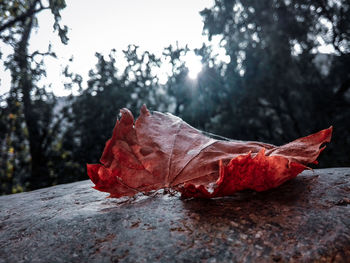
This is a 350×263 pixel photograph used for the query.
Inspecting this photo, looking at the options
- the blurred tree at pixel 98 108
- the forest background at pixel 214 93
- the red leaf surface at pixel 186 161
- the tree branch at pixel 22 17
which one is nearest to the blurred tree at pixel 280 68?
the forest background at pixel 214 93

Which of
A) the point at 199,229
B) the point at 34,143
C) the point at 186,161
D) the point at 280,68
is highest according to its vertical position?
the point at 280,68

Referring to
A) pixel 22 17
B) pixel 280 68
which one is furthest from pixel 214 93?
pixel 22 17

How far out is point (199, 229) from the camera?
0.77 meters

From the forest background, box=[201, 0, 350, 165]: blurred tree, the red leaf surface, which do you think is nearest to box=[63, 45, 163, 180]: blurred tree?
the forest background

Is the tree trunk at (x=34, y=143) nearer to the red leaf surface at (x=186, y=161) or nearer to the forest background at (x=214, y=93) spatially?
the forest background at (x=214, y=93)

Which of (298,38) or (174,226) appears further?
(298,38)

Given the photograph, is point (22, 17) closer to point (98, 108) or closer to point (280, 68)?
point (98, 108)

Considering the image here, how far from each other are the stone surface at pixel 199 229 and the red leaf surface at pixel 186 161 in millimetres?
69

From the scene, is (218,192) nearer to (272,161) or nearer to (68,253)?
(272,161)

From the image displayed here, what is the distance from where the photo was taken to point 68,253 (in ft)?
2.39

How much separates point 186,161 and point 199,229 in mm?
305

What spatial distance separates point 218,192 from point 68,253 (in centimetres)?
49

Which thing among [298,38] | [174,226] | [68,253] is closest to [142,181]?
[174,226]

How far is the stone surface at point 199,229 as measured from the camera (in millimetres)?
671
